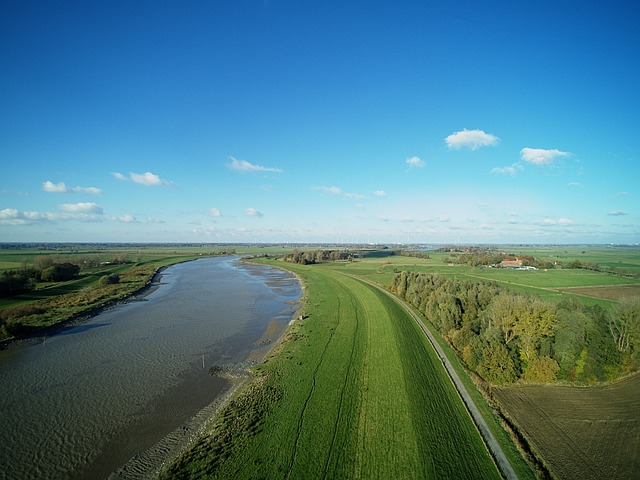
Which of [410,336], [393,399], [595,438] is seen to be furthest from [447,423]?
[410,336]

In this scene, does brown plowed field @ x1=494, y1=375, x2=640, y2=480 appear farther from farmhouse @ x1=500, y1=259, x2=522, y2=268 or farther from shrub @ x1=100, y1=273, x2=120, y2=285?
farmhouse @ x1=500, y1=259, x2=522, y2=268

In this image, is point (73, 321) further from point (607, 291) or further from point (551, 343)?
point (607, 291)

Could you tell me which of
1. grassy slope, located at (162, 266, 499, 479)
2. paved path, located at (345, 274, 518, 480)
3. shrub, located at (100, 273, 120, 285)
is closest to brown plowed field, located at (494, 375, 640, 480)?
paved path, located at (345, 274, 518, 480)

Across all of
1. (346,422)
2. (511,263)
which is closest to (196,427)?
(346,422)

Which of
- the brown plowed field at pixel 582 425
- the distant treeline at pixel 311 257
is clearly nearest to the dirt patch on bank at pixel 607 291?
the brown plowed field at pixel 582 425

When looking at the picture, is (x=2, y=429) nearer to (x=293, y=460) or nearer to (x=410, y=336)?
(x=293, y=460)

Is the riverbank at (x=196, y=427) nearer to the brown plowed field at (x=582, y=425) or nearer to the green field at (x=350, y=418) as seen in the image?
the green field at (x=350, y=418)

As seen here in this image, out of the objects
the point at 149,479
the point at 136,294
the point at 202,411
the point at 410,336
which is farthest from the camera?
the point at 136,294
